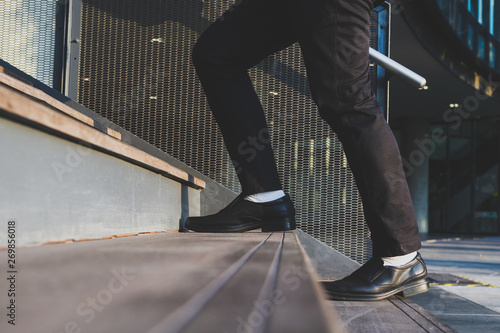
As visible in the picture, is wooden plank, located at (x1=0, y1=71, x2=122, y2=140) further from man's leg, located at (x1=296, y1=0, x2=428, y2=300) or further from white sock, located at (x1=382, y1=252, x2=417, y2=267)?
white sock, located at (x1=382, y1=252, x2=417, y2=267)

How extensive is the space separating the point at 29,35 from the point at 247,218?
201 cm

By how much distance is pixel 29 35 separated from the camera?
111 inches

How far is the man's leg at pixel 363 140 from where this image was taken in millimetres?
1201

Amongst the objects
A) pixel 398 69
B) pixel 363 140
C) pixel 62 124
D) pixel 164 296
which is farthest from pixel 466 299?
pixel 164 296

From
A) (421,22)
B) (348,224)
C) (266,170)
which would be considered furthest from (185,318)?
(421,22)

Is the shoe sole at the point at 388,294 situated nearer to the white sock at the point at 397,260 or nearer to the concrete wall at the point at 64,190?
the white sock at the point at 397,260

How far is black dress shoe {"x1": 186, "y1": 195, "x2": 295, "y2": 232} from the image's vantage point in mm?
1569

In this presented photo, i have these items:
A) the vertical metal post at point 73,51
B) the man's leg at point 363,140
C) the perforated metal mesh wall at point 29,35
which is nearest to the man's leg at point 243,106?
the man's leg at point 363,140

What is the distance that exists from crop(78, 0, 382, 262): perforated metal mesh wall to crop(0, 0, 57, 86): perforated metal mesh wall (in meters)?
0.22

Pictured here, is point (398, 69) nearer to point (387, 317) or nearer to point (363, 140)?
point (363, 140)

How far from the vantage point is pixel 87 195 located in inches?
44.2

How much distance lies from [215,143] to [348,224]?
0.82 metres

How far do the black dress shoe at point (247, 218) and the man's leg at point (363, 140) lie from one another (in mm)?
414

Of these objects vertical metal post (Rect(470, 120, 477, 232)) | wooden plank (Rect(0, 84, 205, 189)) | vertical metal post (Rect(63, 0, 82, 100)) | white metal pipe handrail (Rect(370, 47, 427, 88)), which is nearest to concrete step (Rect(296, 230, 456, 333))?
wooden plank (Rect(0, 84, 205, 189))
